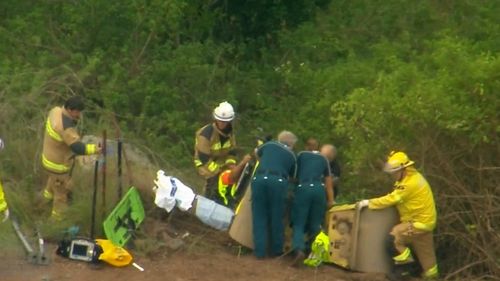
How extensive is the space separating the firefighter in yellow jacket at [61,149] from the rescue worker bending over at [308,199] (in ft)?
7.97

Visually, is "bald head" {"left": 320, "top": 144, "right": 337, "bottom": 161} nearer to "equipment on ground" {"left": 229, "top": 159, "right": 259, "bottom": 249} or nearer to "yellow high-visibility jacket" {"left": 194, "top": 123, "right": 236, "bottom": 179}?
"equipment on ground" {"left": 229, "top": 159, "right": 259, "bottom": 249}

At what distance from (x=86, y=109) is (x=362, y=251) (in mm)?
5761

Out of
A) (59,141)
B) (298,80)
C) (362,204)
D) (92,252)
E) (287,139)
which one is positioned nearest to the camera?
(92,252)

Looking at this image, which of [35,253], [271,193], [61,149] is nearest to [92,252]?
[35,253]

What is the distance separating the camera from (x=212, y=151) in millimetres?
16172

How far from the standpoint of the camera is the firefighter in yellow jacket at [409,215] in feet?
48.2

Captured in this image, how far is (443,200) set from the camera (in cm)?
1570

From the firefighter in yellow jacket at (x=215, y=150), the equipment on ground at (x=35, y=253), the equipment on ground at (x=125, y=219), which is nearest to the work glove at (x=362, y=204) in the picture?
the firefighter in yellow jacket at (x=215, y=150)

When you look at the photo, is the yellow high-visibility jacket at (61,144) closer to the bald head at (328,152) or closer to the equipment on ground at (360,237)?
the bald head at (328,152)

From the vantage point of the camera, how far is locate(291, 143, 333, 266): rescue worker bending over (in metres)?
14.8

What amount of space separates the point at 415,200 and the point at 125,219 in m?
3.37

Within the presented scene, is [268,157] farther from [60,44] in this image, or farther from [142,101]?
[60,44]

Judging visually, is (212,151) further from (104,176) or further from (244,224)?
(104,176)

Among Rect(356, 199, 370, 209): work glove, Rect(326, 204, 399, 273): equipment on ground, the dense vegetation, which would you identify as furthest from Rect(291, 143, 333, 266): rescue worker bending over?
the dense vegetation
